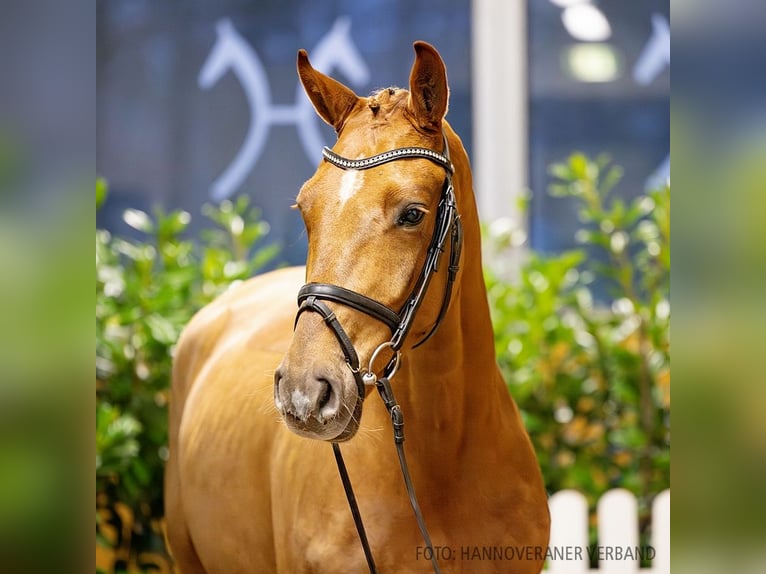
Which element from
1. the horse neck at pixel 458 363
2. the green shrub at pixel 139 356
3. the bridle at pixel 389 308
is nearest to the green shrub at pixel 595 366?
the green shrub at pixel 139 356

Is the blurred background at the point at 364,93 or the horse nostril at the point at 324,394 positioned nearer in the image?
the horse nostril at the point at 324,394

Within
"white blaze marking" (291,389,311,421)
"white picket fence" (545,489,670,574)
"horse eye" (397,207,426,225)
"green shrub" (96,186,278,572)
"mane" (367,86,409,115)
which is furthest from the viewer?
"green shrub" (96,186,278,572)

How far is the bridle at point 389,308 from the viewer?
1.24m

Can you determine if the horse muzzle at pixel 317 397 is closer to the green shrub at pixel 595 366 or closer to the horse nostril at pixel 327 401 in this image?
the horse nostril at pixel 327 401

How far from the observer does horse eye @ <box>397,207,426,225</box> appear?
4.26 ft

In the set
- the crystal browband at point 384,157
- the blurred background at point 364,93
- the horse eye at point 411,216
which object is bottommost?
the horse eye at point 411,216

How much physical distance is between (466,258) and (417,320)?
203 millimetres

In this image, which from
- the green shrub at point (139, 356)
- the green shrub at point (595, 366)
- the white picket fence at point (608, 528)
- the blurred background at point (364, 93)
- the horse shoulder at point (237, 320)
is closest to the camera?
the horse shoulder at point (237, 320)

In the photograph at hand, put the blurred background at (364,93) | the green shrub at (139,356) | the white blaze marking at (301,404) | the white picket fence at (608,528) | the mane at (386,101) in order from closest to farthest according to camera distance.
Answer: the white blaze marking at (301,404) < the mane at (386,101) < the white picket fence at (608,528) < the green shrub at (139,356) < the blurred background at (364,93)

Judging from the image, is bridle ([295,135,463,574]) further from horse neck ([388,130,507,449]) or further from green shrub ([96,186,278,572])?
green shrub ([96,186,278,572])

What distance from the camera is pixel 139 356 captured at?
307 cm

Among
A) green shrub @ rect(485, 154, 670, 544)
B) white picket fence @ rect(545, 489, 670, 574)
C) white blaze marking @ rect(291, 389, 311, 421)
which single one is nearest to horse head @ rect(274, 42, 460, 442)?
white blaze marking @ rect(291, 389, 311, 421)

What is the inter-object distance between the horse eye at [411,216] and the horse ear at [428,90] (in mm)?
161

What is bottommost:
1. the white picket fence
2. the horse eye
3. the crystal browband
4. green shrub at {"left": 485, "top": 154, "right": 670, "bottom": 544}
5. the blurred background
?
the white picket fence
